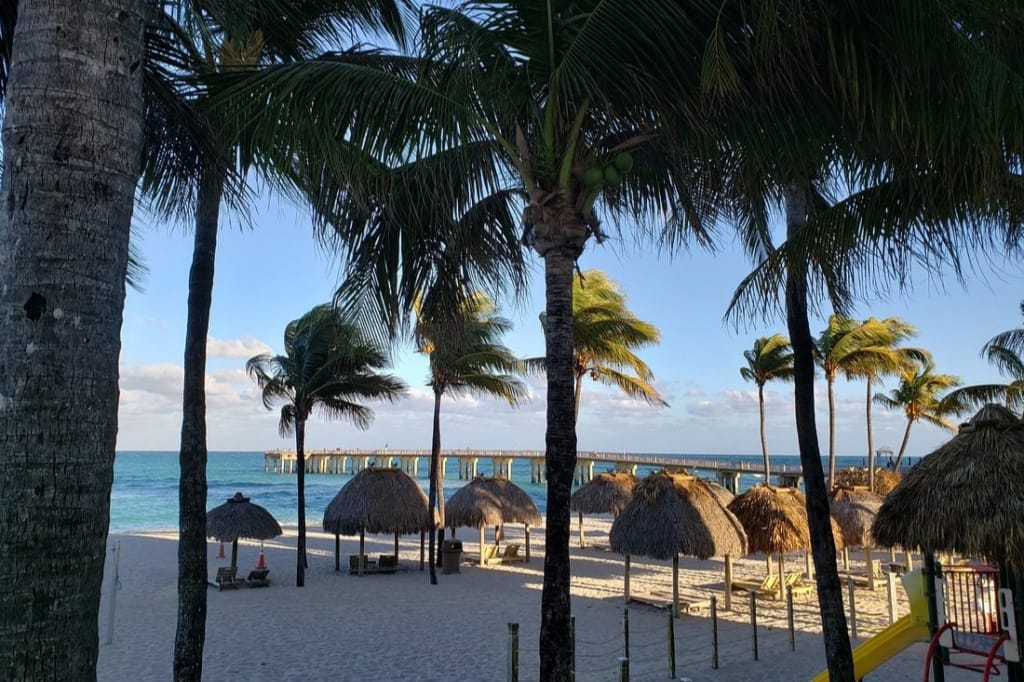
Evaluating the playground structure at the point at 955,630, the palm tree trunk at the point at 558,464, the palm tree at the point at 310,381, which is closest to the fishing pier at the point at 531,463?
the palm tree at the point at 310,381

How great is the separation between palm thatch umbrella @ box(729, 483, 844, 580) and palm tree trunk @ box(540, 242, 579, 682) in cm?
978

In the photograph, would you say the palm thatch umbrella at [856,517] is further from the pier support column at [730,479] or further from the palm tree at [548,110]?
the pier support column at [730,479]

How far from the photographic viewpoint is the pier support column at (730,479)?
54953 millimetres

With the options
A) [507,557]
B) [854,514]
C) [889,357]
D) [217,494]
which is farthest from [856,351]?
[217,494]

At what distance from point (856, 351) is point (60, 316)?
79.4 ft

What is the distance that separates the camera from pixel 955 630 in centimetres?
735

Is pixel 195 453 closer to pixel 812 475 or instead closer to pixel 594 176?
pixel 594 176

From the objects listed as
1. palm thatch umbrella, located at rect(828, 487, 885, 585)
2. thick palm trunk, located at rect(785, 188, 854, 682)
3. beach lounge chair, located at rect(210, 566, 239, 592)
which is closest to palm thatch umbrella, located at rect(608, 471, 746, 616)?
palm thatch umbrella, located at rect(828, 487, 885, 585)

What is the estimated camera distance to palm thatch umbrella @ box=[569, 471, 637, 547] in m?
20.2

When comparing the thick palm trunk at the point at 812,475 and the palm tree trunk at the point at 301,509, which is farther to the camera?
the palm tree trunk at the point at 301,509

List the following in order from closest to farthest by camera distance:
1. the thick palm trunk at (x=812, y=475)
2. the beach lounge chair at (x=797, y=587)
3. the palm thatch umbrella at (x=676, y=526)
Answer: the thick palm trunk at (x=812, y=475) → the palm thatch umbrella at (x=676, y=526) → the beach lounge chair at (x=797, y=587)

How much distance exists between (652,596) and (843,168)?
11.0 m

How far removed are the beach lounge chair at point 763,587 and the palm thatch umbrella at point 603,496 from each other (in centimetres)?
494

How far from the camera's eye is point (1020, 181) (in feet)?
17.6
